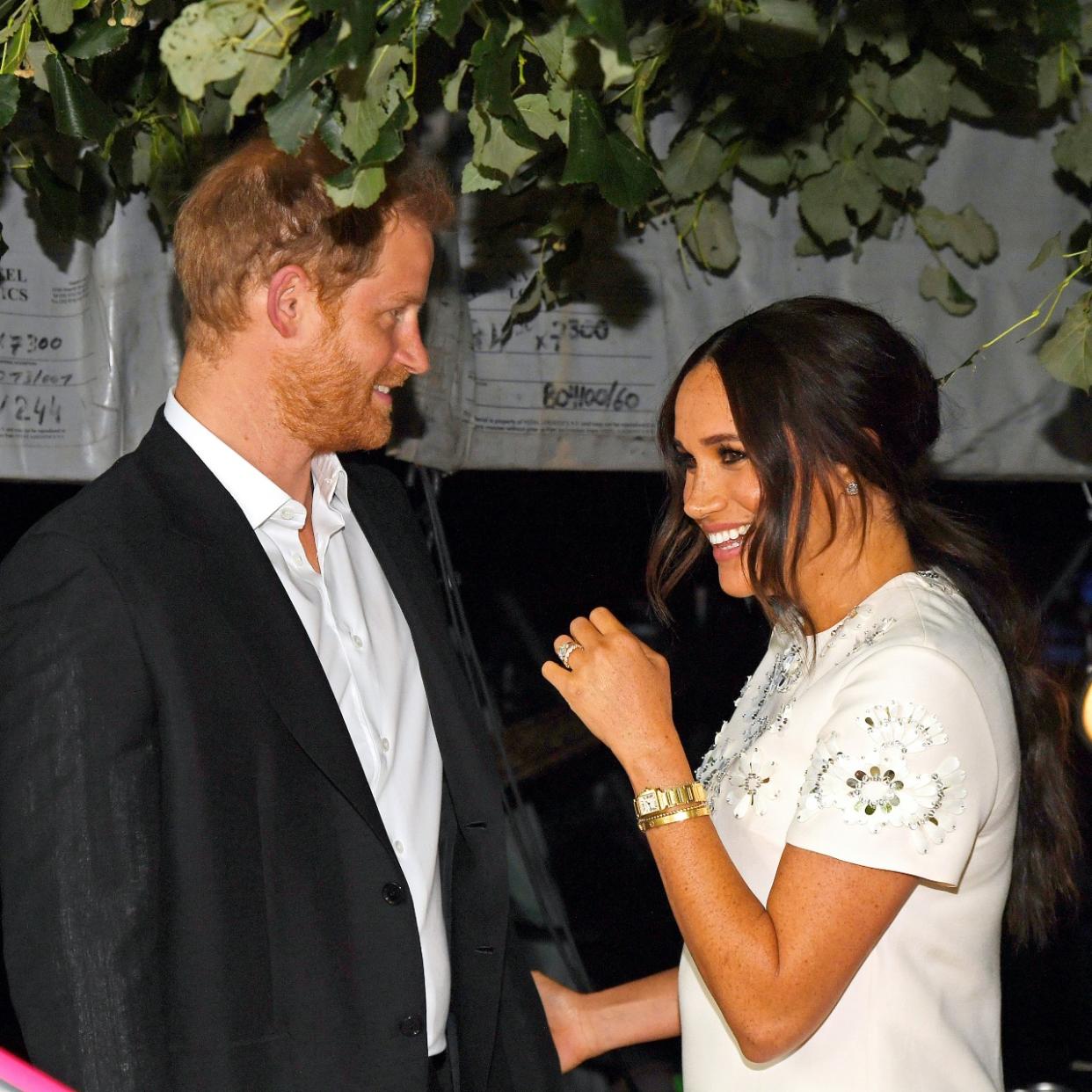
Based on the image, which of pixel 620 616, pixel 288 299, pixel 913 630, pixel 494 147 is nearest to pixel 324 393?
pixel 288 299

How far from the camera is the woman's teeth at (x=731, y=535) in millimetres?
1575

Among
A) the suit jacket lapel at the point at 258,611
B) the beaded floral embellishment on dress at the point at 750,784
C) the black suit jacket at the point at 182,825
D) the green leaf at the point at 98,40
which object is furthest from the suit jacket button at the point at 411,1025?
the green leaf at the point at 98,40

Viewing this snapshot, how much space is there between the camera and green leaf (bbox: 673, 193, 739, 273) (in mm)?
2172

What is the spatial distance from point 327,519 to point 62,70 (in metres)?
0.60

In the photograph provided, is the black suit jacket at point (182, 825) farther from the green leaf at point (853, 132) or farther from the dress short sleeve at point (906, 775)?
the green leaf at point (853, 132)

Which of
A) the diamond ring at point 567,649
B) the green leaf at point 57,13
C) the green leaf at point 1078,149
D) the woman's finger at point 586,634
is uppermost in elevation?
the green leaf at point 57,13

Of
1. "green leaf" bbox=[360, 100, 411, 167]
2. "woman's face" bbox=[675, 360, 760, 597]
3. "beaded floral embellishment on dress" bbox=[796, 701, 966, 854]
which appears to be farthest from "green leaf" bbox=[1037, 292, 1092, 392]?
"green leaf" bbox=[360, 100, 411, 167]

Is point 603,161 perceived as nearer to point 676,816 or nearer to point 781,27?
point 781,27

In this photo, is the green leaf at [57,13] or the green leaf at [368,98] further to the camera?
the green leaf at [57,13]

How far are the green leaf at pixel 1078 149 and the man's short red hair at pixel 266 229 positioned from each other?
1088mm

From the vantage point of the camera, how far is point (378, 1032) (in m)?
1.51

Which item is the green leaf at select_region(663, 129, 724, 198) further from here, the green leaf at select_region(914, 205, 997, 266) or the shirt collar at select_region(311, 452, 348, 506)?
the shirt collar at select_region(311, 452, 348, 506)

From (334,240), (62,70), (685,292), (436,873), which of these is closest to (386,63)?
(334,240)

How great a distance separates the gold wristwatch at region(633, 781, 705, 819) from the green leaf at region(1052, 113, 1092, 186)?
50.3 inches
